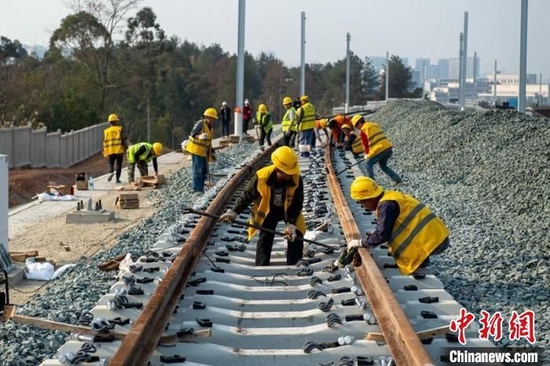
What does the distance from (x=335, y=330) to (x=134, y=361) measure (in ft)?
5.07

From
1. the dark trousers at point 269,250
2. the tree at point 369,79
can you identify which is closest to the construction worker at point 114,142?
the dark trousers at point 269,250

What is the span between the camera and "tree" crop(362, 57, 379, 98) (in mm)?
123625

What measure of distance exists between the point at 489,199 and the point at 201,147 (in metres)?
4.97

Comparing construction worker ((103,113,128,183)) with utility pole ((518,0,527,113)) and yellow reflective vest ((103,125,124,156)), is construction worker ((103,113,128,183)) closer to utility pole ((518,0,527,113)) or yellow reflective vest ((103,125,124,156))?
yellow reflective vest ((103,125,124,156))

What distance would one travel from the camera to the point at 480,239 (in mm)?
10062

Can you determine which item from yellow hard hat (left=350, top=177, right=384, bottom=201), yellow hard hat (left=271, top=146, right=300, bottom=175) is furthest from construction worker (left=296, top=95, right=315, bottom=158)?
yellow hard hat (left=350, top=177, right=384, bottom=201)

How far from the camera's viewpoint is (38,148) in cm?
3203

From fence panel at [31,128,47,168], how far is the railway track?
23.2 metres

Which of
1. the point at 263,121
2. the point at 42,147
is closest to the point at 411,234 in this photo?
the point at 263,121

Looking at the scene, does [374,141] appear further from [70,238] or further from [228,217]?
[228,217]

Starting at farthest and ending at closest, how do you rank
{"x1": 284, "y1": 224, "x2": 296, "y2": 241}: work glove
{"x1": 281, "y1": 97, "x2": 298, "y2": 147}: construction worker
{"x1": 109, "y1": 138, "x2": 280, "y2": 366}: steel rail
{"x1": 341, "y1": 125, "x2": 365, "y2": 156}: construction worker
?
{"x1": 281, "y1": 97, "x2": 298, "y2": 147}: construction worker → {"x1": 341, "y1": 125, "x2": 365, "y2": 156}: construction worker → {"x1": 284, "y1": 224, "x2": 296, "y2": 241}: work glove → {"x1": 109, "y1": 138, "x2": 280, "y2": 366}: steel rail

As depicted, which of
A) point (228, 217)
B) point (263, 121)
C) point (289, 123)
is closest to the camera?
point (228, 217)

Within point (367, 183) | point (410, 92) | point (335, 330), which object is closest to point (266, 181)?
point (367, 183)

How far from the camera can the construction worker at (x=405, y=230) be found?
7789mm
